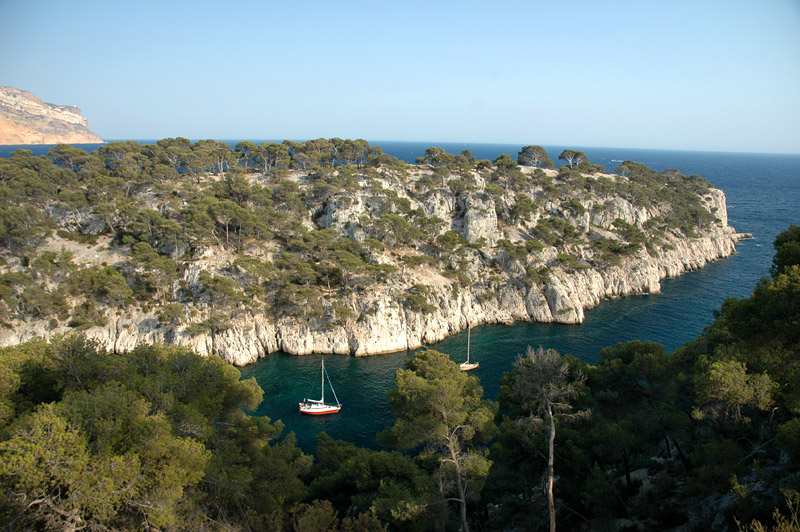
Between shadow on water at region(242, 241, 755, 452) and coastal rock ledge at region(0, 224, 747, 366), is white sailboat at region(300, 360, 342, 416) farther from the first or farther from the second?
coastal rock ledge at region(0, 224, 747, 366)

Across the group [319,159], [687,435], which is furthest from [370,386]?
[319,159]

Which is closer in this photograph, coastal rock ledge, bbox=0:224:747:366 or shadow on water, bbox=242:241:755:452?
shadow on water, bbox=242:241:755:452

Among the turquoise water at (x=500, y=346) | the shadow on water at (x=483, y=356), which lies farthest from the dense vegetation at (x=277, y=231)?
the turquoise water at (x=500, y=346)

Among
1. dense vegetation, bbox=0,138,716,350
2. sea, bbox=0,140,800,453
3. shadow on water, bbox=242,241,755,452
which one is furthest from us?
dense vegetation, bbox=0,138,716,350

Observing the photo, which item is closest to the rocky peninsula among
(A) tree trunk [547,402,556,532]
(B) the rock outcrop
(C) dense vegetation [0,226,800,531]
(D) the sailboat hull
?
(B) the rock outcrop

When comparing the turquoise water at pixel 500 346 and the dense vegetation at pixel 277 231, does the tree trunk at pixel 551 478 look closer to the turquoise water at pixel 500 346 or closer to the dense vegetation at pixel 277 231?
the turquoise water at pixel 500 346

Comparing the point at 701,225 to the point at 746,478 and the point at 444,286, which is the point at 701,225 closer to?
the point at 444,286
